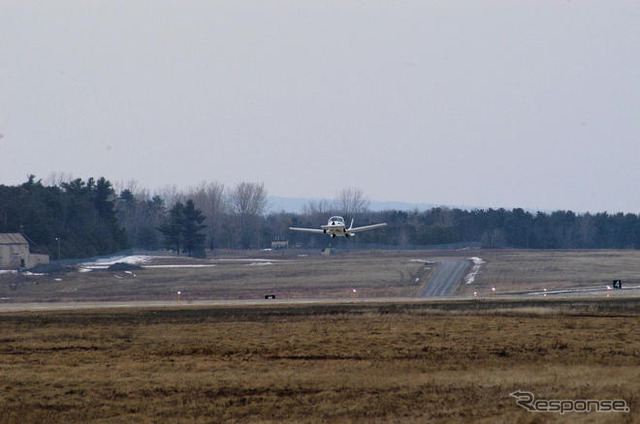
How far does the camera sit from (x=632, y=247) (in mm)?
183375

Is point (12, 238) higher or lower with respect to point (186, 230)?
lower

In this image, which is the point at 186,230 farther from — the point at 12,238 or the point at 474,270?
the point at 474,270

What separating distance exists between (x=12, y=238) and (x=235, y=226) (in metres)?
69.2

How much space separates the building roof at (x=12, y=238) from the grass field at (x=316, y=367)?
244ft

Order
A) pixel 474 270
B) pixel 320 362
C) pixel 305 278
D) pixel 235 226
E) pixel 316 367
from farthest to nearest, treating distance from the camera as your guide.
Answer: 1. pixel 235 226
2. pixel 474 270
3. pixel 305 278
4. pixel 320 362
5. pixel 316 367

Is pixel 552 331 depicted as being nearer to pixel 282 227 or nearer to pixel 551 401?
pixel 551 401

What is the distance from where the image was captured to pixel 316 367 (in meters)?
30.3

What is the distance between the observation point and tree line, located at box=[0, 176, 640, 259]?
5384 inches

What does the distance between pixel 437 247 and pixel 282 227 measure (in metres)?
34.0

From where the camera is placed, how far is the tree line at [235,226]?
449 feet

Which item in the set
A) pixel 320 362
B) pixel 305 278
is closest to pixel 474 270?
pixel 305 278

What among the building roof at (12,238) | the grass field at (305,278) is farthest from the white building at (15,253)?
the grass field at (305,278)

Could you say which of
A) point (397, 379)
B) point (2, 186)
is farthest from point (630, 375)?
point (2, 186)

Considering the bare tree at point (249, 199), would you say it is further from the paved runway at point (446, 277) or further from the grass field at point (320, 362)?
the grass field at point (320, 362)
